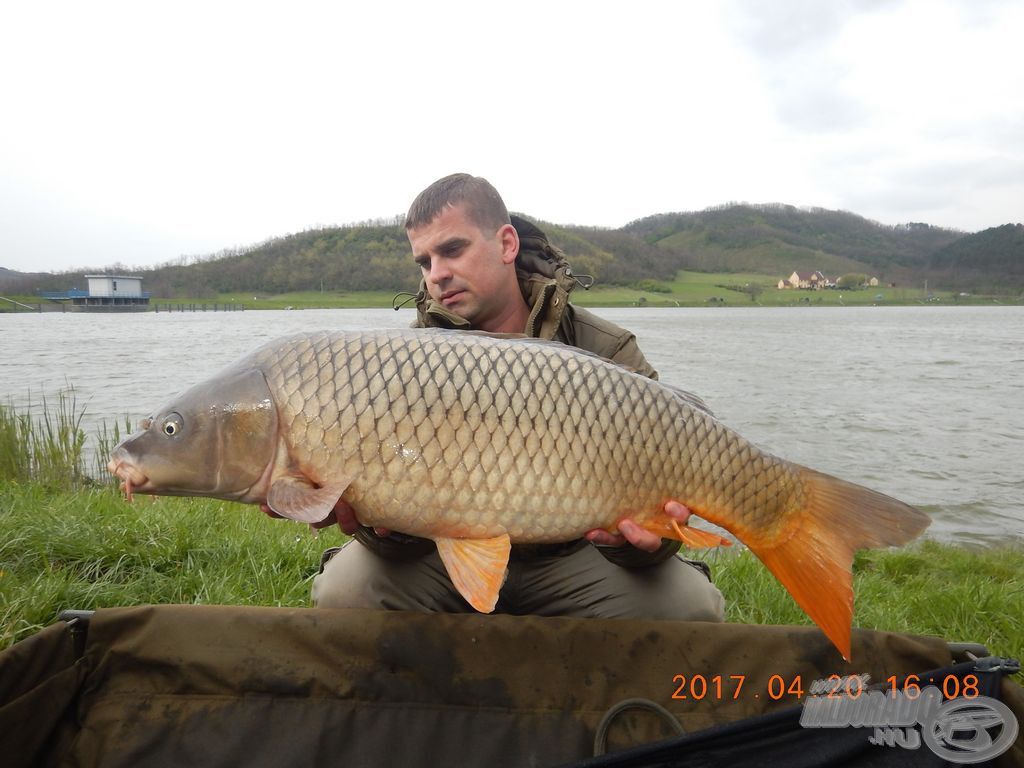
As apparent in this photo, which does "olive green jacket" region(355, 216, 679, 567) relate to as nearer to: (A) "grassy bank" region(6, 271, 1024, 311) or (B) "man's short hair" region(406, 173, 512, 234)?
(B) "man's short hair" region(406, 173, 512, 234)

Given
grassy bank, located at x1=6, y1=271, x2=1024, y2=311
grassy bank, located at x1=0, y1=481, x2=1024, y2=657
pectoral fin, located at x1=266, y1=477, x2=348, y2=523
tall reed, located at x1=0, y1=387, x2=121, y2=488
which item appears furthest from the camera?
grassy bank, located at x1=6, y1=271, x2=1024, y2=311

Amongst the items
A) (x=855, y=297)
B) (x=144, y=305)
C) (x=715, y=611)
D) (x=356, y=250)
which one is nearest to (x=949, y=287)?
(x=855, y=297)

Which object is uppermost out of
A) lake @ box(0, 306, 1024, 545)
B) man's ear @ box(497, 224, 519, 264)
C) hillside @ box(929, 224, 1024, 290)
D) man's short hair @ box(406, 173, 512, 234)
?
hillside @ box(929, 224, 1024, 290)

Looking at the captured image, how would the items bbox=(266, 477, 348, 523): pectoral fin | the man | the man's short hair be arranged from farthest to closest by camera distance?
the man's short hair, the man, bbox=(266, 477, 348, 523): pectoral fin

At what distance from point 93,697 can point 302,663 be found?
0.35 meters

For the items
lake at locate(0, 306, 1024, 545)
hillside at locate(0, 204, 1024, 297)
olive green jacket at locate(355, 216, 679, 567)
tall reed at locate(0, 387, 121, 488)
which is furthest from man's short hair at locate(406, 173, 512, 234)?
hillside at locate(0, 204, 1024, 297)

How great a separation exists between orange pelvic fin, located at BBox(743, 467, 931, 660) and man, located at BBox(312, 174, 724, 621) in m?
0.19

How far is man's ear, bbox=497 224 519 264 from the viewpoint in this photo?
5.84ft

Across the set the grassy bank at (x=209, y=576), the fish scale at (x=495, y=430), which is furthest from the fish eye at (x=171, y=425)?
the grassy bank at (x=209, y=576)

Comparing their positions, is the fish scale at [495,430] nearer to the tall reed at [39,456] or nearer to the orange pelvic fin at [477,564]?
the orange pelvic fin at [477,564]

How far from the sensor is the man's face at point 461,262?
1.71 m

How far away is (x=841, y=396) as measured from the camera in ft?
26.4

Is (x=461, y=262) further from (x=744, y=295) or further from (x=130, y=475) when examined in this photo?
(x=744, y=295)
